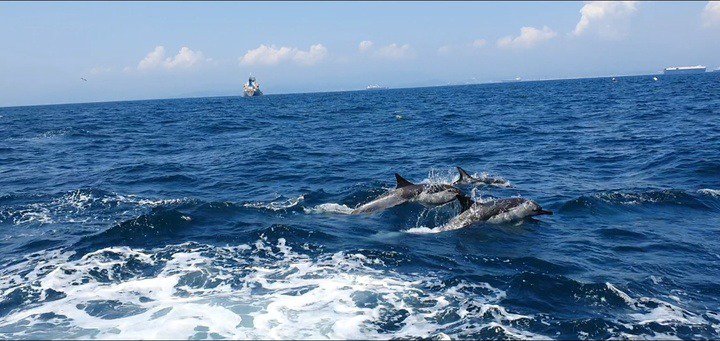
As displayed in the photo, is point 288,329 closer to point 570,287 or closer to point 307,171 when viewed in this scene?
point 570,287

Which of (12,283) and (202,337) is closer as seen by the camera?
(202,337)

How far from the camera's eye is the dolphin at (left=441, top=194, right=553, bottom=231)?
1567 cm

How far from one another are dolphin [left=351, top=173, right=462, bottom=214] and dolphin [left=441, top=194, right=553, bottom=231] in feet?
5.58

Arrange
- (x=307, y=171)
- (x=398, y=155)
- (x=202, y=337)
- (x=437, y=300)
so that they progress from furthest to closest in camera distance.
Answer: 1. (x=398, y=155)
2. (x=307, y=171)
3. (x=437, y=300)
4. (x=202, y=337)

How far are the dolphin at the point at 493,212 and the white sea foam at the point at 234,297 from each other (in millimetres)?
4403

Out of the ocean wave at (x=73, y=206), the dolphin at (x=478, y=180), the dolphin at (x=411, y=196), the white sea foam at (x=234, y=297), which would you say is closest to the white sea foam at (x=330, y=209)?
the dolphin at (x=411, y=196)

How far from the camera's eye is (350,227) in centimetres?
1562

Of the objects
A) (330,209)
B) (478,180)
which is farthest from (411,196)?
(478,180)

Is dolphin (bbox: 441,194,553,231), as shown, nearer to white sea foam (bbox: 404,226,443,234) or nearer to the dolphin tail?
the dolphin tail

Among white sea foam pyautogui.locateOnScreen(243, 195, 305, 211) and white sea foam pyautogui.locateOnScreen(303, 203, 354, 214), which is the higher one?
white sea foam pyautogui.locateOnScreen(243, 195, 305, 211)

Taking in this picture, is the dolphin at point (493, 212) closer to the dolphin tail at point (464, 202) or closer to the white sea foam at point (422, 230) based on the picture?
the dolphin tail at point (464, 202)

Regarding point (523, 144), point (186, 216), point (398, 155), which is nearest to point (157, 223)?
point (186, 216)

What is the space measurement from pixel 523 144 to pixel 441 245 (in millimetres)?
20492

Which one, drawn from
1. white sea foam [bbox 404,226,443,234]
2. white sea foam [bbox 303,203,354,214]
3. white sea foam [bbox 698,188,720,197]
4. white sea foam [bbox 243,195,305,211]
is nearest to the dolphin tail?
white sea foam [bbox 404,226,443,234]
